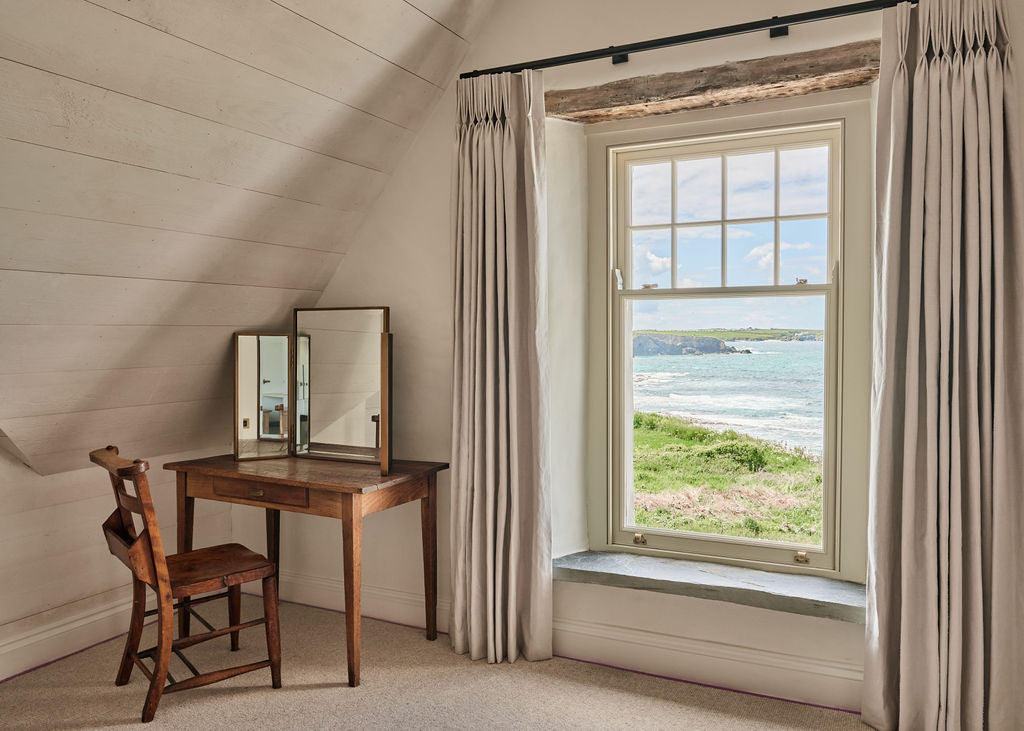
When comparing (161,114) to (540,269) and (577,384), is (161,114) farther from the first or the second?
(577,384)

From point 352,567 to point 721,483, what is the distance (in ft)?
4.65

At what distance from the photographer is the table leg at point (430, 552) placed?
293 cm

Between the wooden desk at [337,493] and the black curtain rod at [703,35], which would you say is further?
the wooden desk at [337,493]

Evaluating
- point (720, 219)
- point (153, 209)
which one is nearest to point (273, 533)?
point (153, 209)

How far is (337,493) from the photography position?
259 cm

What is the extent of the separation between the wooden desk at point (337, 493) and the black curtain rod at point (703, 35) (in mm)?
1556

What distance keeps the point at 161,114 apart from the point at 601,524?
6.98 feet

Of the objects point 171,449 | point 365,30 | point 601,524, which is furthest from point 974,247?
point 171,449

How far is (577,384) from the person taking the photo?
2973 mm

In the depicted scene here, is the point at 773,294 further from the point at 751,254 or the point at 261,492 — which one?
the point at 261,492

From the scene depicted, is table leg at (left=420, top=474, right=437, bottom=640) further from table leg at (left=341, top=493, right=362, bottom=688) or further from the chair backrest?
the chair backrest

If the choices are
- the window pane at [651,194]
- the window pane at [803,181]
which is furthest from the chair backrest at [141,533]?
the window pane at [803,181]

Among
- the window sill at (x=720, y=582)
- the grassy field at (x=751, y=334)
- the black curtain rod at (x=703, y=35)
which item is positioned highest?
the black curtain rod at (x=703, y=35)

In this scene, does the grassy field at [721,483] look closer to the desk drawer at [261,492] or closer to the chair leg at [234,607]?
the desk drawer at [261,492]
